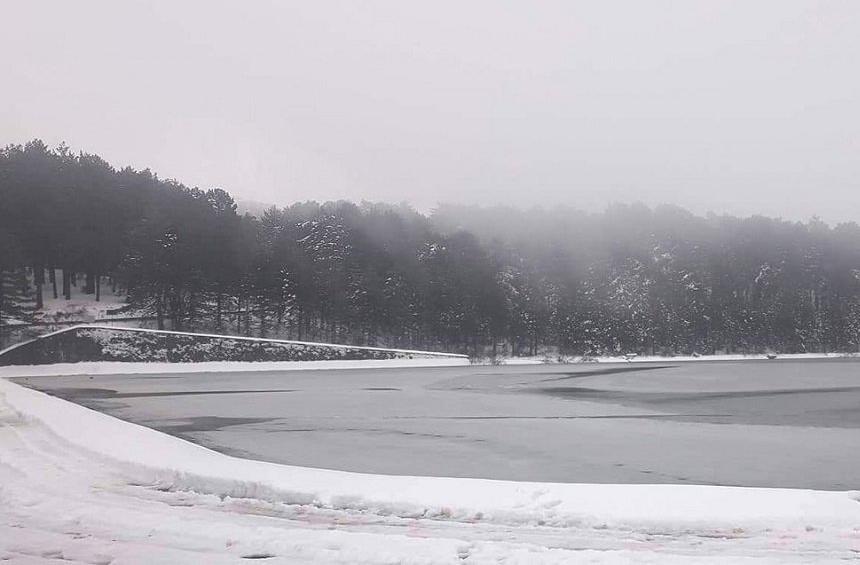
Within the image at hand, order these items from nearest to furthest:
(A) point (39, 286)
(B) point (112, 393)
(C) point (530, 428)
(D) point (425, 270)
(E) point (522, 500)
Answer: (E) point (522, 500) < (C) point (530, 428) < (B) point (112, 393) < (A) point (39, 286) < (D) point (425, 270)

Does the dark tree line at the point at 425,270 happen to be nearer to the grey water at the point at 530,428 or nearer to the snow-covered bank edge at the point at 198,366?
the snow-covered bank edge at the point at 198,366

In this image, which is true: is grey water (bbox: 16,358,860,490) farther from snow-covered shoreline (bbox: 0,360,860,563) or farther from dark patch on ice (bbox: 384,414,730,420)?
snow-covered shoreline (bbox: 0,360,860,563)

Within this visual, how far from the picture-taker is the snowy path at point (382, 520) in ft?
20.2

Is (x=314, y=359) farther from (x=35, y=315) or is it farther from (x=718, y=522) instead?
(x=718, y=522)

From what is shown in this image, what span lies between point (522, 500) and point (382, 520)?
176 centimetres

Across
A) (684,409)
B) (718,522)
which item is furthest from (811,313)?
(718,522)

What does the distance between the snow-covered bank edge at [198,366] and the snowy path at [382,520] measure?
29.7 m

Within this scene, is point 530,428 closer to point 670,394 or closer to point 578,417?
point 578,417

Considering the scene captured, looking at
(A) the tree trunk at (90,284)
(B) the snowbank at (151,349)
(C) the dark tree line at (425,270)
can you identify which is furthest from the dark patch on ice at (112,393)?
(A) the tree trunk at (90,284)

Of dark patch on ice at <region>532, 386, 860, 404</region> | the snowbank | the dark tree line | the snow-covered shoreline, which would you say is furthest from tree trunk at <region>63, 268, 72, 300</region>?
the snow-covered shoreline

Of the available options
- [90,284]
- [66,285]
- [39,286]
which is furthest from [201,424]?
[90,284]

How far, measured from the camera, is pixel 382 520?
7398 mm

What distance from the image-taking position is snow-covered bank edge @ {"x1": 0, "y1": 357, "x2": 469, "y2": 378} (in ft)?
119

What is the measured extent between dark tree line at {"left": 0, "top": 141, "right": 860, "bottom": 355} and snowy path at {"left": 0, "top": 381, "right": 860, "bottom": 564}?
146 feet
